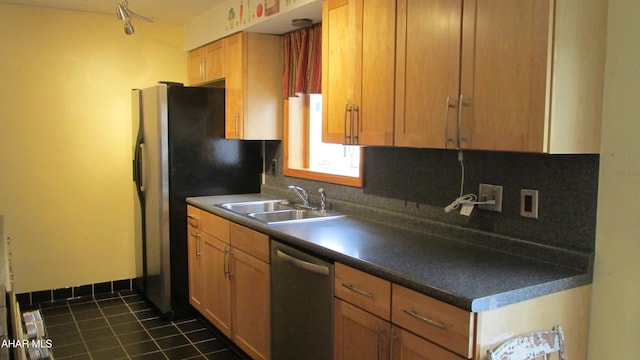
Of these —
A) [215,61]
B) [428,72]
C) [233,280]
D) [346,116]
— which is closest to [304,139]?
[215,61]

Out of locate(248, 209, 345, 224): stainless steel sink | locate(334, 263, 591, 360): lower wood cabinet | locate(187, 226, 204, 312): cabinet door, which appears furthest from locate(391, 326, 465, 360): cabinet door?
locate(187, 226, 204, 312): cabinet door

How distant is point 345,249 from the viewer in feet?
6.95

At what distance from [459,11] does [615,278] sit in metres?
1.09

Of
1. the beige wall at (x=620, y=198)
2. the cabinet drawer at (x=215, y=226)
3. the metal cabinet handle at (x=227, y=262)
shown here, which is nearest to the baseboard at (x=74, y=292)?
the cabinet drawer at (x=215, y=226)

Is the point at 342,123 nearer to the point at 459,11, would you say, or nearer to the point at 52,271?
the point at 459,11

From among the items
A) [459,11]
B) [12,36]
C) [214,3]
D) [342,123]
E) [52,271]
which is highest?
[214,3]

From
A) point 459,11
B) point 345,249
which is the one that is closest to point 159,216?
point 345,249

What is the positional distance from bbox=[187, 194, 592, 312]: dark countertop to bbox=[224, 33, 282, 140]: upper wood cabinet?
1085 mm

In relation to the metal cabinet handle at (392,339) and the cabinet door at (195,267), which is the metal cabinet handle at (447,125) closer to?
the metal cabinet handle at (392,339)

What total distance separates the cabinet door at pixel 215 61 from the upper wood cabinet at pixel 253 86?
3.7 inches

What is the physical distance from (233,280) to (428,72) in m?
1.76

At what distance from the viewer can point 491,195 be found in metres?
2.13

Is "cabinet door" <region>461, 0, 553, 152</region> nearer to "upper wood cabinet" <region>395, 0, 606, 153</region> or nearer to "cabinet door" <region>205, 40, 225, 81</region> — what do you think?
"upper wood cabinet" <region>395, 0, 606, 153</region>

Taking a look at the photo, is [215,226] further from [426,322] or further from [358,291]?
[426,322]
